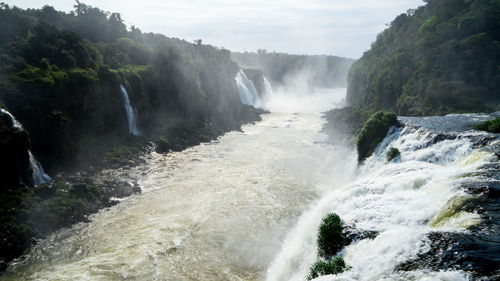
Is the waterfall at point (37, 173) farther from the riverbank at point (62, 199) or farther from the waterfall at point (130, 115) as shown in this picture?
the waterfall at point (130, 115)

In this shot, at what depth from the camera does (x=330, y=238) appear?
46.6 feet

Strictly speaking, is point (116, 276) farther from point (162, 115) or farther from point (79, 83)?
point (162, 115)

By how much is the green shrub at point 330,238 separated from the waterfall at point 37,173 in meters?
26.2

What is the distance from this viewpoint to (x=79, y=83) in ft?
122

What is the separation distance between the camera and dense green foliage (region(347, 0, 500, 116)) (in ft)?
143

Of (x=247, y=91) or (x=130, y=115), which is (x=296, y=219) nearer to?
(x=130, y=115)

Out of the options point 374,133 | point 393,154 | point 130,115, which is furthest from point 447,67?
point 130,115

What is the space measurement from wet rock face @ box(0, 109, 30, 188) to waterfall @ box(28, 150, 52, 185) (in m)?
0.86

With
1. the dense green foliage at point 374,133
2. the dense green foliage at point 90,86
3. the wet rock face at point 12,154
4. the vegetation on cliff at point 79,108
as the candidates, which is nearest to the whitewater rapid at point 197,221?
the dense green foliage at point 374,133

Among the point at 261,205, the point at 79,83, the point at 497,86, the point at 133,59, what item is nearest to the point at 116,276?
the point at 261,205

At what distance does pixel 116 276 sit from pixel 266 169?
2264 centimetres

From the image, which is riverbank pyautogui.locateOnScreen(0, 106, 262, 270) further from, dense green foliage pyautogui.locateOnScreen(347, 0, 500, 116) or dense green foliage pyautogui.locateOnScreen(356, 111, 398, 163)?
dense green foliage pyautogui.locateOnScreen(347, 0, 500, 116)

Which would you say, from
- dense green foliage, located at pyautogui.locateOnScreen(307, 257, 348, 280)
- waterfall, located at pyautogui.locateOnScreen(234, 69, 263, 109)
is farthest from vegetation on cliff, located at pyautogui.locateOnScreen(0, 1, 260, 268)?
dense green foliage, located at pyautogui.locateOnScreen(307, 257, 348, 280)

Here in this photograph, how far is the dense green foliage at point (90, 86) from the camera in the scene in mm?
32031
